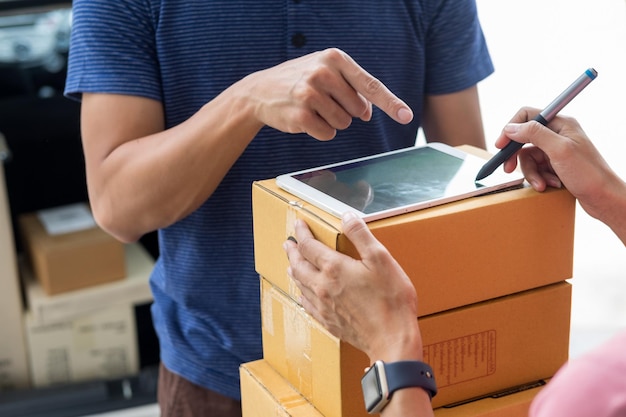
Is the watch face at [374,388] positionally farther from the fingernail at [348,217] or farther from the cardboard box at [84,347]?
the cardboard box at [84,347]

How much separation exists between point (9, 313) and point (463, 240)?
5.61 ft

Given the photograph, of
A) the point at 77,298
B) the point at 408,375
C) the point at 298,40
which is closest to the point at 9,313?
the point at 77,298

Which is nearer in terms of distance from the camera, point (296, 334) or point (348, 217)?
point (348, 217)

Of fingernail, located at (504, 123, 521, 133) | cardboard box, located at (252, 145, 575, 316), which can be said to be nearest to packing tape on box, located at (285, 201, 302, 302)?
cardboard box, located at (252, 145, 575, 316)

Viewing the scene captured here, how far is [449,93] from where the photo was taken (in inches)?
52.7

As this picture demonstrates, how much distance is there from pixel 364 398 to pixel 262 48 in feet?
1.88

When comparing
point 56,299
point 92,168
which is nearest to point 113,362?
point 56,299

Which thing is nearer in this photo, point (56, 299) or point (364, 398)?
point (364, 398)

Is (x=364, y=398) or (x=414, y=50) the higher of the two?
(x=414, y=50)

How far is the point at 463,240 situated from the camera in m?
0.90

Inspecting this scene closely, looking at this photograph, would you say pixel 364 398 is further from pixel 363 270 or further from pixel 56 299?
pixel 56 299

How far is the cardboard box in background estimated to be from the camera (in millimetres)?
2219

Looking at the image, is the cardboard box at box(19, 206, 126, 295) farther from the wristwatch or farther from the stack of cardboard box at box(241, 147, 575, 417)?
the wristwatch

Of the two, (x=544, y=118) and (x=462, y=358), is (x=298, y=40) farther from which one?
(x=462, y=358)
